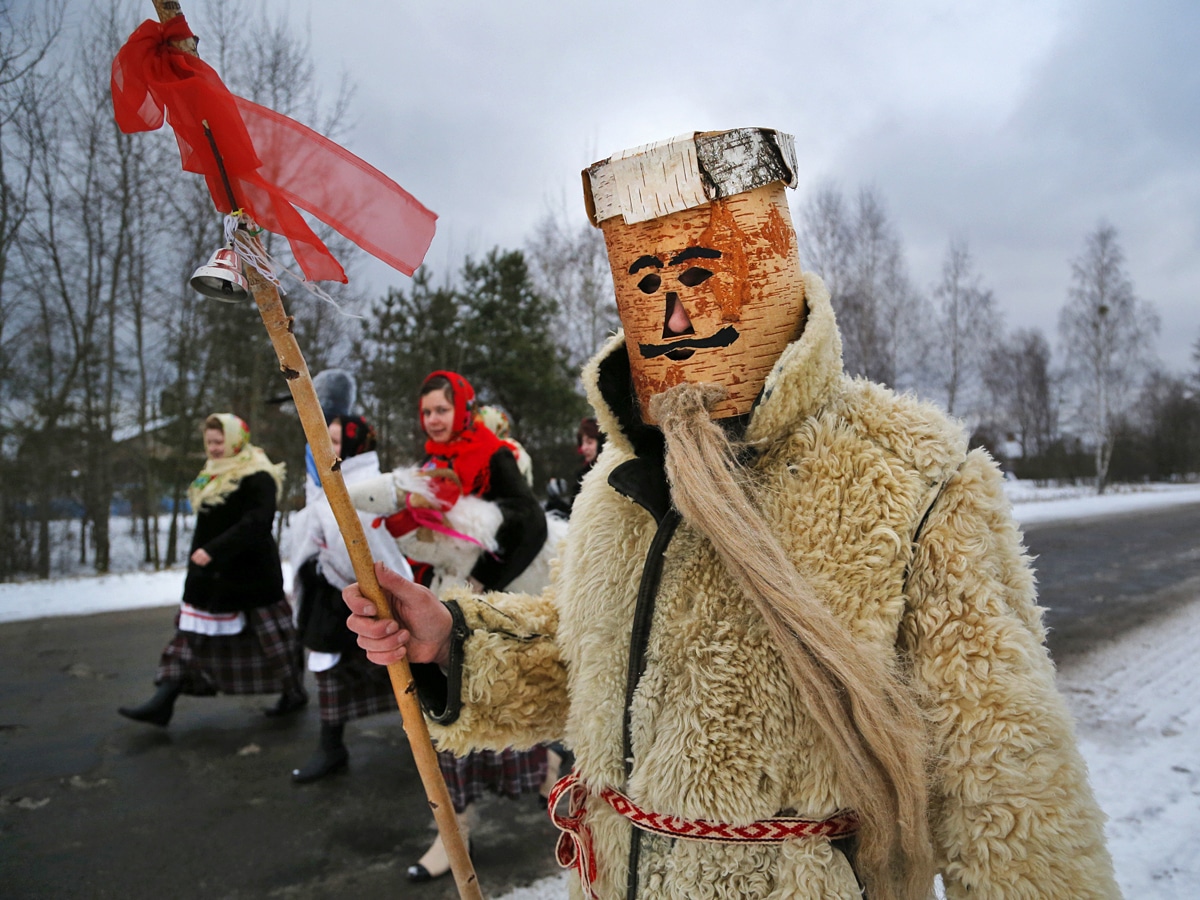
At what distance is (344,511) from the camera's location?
1366mm

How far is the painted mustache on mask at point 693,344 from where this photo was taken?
1.33m

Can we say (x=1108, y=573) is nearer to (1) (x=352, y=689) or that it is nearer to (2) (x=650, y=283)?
(1) (x=352, y=689)

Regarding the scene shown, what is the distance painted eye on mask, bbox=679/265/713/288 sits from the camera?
134cm

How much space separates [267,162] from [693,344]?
0.82m

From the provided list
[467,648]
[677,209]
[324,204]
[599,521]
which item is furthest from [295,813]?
[677,209]

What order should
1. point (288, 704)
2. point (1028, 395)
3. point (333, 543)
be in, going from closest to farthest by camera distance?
point (333, 543) < point (288, 704) < point (1028, 395)

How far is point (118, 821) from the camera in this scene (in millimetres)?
3498

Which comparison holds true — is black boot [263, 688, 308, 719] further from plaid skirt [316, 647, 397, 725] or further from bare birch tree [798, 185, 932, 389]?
bare birch tree [798, 185, 932, 389]

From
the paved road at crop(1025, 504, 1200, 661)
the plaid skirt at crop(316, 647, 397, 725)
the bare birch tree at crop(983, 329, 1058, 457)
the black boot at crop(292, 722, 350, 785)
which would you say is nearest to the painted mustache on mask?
the plaid skirt at crop(316, 647, 397, 725)

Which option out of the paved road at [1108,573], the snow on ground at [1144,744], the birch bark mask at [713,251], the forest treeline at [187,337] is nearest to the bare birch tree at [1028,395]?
the forest treeline at [187,337]

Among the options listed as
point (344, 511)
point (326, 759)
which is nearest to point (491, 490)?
point (326, 759)

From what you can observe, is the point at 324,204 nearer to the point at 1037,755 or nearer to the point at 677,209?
the point at 677,209

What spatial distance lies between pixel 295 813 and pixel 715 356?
3365 mm

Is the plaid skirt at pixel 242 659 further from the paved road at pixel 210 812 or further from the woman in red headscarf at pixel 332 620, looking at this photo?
the woman in red headscarf at pixel 332 620
